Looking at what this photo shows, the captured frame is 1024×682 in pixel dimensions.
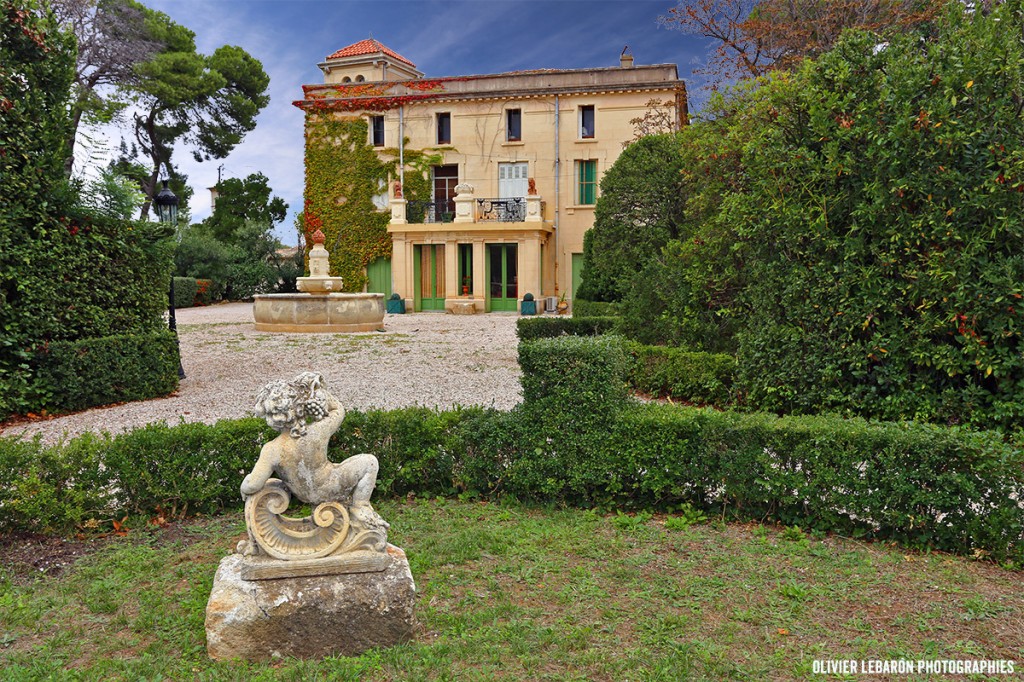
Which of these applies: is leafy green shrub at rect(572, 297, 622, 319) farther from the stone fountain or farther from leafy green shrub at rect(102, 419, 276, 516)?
leafy green shrub at rect(102, 419, 276, 516)

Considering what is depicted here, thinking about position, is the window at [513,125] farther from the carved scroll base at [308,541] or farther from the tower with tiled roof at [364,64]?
the carved scroll base at [308,541]

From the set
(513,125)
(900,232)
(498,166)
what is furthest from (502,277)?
(900,232)

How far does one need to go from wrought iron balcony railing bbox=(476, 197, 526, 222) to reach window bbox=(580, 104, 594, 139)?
3.68 m

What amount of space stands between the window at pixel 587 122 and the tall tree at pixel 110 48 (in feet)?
62.8

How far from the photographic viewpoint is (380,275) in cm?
2867

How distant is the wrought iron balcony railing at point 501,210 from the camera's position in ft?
90.1

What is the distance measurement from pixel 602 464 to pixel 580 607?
1767 millimetres

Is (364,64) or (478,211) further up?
(364,64)

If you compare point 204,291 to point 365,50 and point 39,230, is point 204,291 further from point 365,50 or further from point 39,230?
point 39,230

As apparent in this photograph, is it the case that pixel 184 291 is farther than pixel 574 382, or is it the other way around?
pixel 184 291

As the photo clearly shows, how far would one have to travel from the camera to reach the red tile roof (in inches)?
1254

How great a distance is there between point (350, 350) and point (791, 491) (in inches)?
454

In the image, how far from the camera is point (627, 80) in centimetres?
2688

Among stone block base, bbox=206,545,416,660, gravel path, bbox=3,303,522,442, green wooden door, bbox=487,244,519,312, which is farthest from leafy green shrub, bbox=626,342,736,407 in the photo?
green wooden door, bbox=487,244,519,312
